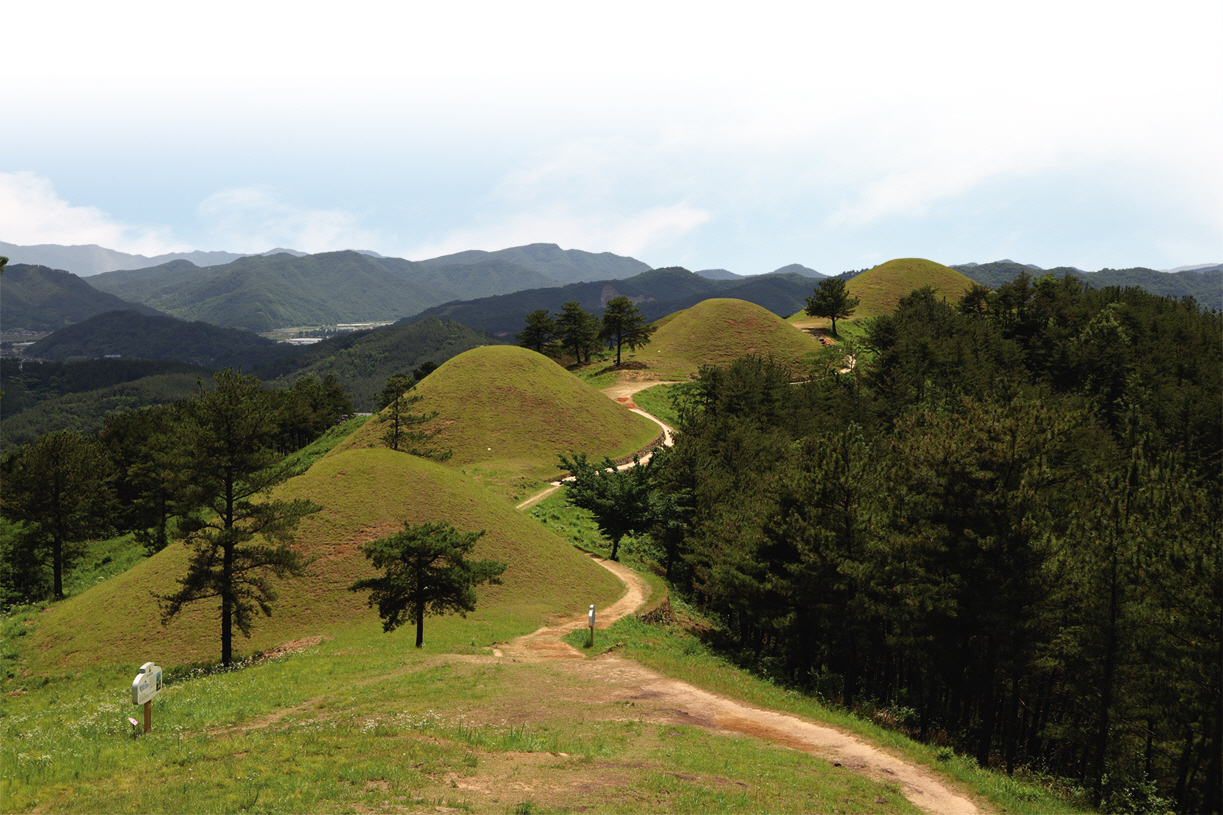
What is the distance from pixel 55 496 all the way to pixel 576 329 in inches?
3052

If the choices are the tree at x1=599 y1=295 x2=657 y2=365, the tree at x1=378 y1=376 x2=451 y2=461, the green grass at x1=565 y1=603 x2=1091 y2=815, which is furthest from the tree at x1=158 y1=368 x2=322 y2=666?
the tree at x1=599 y1=295 x2=657 y2=365

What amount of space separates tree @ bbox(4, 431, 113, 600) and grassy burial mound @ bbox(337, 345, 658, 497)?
78.6ft

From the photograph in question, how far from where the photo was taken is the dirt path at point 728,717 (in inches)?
684

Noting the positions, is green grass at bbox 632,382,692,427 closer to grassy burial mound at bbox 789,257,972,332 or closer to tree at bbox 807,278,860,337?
tree at bbox 807,278,860,337

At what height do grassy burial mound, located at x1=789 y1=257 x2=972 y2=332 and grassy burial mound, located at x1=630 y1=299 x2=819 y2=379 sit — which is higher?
grassy burial mound, located at x1=789 y1=257 x2=972 y2=332

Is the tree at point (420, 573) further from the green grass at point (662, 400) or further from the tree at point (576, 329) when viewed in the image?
the tree at point (576, 329)

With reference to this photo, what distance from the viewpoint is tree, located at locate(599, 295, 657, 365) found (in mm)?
109375

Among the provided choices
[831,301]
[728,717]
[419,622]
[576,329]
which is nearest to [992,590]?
[728,717]

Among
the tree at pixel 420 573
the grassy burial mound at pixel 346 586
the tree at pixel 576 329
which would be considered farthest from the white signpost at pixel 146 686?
the tree at pixel 576 329

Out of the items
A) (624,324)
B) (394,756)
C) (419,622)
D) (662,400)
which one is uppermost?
(624,324)

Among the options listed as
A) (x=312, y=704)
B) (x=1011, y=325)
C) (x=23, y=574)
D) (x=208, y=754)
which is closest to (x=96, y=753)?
(x=208, y=754)

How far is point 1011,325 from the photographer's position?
104 metres

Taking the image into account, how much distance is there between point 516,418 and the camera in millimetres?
74188

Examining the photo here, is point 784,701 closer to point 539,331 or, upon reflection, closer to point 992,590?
point 992,590
